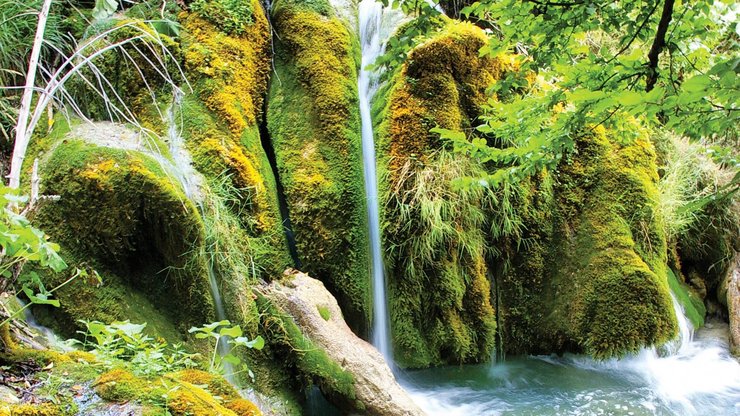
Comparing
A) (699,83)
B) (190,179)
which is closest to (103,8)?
(190,179)

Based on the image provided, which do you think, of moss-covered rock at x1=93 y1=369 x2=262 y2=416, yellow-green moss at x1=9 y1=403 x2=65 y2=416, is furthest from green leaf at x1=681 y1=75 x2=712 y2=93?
yellow-green moss at x1=9 y1=403 x2=65 y2=416

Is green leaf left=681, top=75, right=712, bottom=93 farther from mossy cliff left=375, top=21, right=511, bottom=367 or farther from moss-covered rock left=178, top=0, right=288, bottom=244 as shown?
moss-covered rock left=178, top=0, right=288, bottom=244

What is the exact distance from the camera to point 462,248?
4.53 m

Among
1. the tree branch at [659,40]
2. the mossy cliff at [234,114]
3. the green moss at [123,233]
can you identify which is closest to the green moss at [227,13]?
the mossy cliff at [234,114]

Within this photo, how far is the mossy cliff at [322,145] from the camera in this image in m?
4.36

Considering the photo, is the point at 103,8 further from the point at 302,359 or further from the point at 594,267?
the point at 594,267

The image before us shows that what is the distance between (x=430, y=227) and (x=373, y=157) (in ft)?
3.04

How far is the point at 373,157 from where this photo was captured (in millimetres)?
4805

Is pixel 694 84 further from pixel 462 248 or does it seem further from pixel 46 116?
pixel 46 116

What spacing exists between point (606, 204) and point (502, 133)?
2.56m

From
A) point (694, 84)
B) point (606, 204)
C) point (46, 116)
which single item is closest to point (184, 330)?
point (46, 116)

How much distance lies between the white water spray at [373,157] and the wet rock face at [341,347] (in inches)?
23.7

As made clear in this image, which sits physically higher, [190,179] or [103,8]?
[103,8]

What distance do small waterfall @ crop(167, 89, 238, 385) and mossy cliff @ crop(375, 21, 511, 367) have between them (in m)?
1.54
